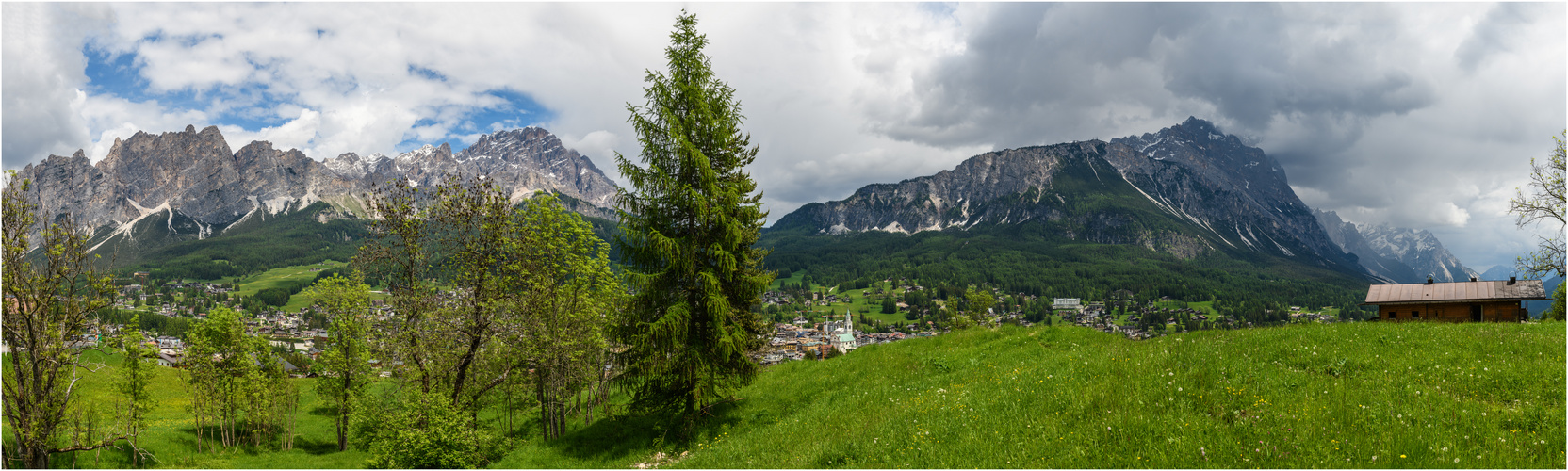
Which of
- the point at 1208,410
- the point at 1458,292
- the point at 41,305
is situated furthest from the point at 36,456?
the point at 1458,292

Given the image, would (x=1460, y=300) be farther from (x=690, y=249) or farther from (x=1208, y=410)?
(x=690, y=249)

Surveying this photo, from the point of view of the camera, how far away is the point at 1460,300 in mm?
36438

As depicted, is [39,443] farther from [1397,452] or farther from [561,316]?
[1397,452]

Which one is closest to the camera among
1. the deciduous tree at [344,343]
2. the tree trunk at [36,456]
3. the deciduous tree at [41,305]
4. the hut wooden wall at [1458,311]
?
the deciduous tree at [41,305]

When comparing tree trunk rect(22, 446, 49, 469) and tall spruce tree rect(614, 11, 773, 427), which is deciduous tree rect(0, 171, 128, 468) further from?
tall spruce tree rect(614, 11, 773, 427)

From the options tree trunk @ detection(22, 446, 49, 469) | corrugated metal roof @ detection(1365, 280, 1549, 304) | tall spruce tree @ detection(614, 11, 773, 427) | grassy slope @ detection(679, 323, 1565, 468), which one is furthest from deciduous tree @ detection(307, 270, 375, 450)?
corrugated metal roof @ detection(1365, 280, 1549, 304)

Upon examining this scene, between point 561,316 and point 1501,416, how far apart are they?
84.7 ft

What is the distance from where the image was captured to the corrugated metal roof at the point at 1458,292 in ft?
115

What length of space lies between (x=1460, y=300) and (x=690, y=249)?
4946 centimetres

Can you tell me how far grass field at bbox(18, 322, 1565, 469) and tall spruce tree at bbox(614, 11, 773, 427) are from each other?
7.38ft

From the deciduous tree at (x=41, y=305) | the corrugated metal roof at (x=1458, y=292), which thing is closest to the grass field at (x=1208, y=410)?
the deciduous tree at (x=41, y=305)

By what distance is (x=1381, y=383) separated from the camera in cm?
957

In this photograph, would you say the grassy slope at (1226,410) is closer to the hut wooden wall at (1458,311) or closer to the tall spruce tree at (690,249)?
the tall spruce tree at (690,249)

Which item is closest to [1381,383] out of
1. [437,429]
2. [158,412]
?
[437,429]
